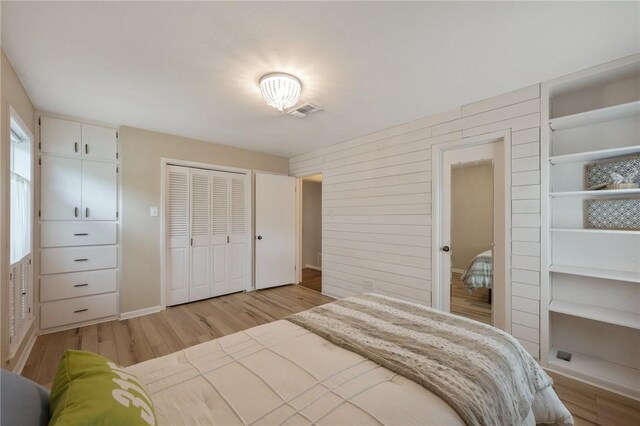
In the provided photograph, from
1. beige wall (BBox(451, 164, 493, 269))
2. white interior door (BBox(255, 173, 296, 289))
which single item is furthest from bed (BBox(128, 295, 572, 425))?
white interior door (BBox(255, 173, 296, 289))

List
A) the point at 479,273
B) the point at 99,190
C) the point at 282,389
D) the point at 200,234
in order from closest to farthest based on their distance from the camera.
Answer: the point at 282,389, the point at 479,273, the point at 99,190, the point at 200,234

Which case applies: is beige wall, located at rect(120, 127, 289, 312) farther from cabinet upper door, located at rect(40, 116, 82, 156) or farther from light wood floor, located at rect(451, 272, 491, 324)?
light wood floor, located at rect(451, 272, 491, 324)

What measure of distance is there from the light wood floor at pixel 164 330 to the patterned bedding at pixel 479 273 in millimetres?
2042

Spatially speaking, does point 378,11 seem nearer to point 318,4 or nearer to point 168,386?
point 318,4

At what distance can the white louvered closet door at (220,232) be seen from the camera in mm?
4070

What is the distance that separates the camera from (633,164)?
2.03 m

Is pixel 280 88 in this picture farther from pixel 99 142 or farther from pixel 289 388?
pixel 99 142

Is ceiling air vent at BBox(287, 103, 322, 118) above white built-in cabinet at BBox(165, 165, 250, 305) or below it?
above

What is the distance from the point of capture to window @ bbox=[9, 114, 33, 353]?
2160 millimetres

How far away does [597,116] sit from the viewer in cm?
206

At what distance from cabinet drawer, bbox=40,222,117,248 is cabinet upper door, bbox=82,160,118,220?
0.11 meters

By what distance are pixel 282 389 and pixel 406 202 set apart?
2636 mm

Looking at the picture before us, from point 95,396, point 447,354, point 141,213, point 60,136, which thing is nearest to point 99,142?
point 60,136

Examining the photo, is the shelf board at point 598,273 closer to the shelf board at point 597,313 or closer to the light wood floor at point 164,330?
the shelf board at point 597,313
